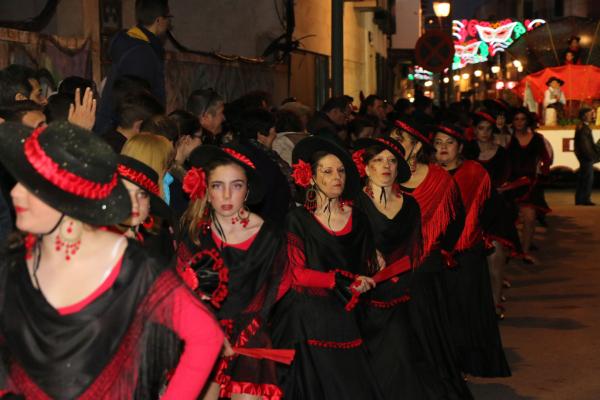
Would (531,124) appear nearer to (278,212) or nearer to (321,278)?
(278,212)

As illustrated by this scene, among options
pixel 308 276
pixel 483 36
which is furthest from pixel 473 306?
pixel 483 36

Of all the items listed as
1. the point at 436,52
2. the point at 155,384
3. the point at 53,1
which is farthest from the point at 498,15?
the point at 155,384

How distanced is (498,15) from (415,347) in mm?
136498

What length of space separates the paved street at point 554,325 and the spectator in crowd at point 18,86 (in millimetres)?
4000

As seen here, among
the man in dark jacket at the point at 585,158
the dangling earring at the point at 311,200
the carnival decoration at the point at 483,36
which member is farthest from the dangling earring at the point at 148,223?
the carnival decoration at the point at 483,36

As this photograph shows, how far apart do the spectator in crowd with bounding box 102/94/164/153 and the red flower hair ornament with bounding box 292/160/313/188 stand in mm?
973

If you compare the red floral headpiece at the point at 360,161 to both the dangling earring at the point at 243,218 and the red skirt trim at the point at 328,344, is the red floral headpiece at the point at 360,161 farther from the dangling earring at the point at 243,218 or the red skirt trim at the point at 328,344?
the dangling earring at the point at 243,218

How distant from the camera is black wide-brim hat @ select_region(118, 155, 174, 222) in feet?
19.3

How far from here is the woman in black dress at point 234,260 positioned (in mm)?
6488

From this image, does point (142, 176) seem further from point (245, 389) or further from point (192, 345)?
point (192, 345)

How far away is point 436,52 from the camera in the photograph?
21125 millimetres

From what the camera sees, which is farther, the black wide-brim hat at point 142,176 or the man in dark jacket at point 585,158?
the man in dark jacket at point 585,158

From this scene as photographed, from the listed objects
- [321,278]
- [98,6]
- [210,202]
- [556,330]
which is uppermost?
[98,6]

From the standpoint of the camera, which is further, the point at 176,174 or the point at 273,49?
the point at 273,49
